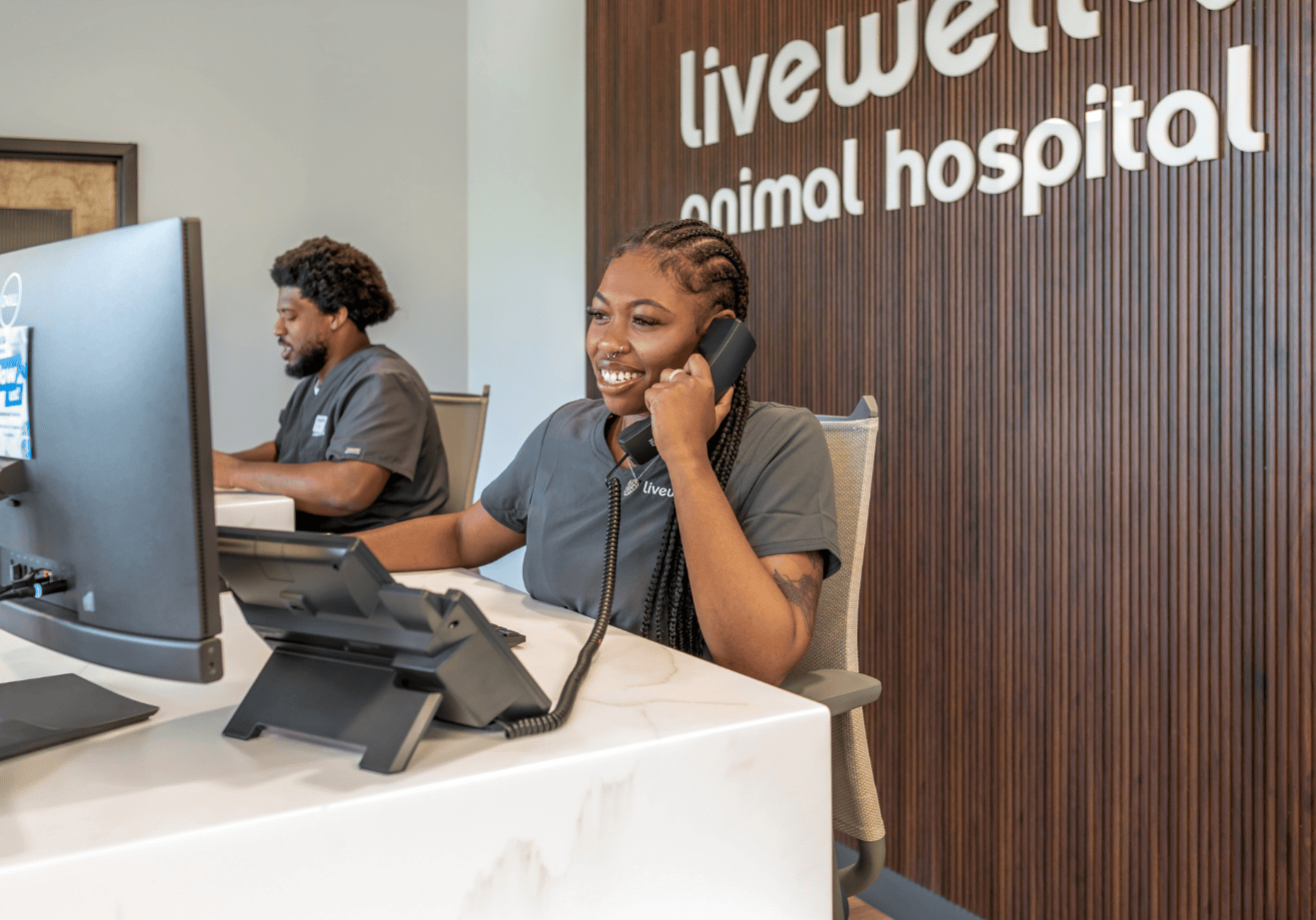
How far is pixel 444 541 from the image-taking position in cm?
157

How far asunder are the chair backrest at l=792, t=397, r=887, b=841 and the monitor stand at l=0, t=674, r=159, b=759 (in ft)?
2.73

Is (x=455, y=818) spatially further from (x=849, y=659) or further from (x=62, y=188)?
(x=62, y=188)

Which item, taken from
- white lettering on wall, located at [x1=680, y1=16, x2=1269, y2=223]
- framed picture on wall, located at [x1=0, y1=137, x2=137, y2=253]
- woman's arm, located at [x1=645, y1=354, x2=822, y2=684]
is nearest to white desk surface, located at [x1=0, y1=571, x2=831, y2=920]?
woman's arm, located at [x1=645, y1=354, x2=822, y2=684]

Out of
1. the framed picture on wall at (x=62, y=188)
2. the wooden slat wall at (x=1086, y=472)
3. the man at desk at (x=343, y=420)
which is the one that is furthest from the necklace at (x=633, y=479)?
the framed picture on wall at (x=62, y=188)

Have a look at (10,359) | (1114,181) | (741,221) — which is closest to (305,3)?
(741,221)

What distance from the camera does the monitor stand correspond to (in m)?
0.78

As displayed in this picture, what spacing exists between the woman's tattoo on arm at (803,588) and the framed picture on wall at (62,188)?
3839 millimetres

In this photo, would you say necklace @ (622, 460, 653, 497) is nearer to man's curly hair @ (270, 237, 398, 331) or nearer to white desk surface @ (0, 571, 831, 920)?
white desk surface @ (0, 571, 831, 920)

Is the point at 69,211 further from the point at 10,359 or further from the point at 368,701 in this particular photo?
the point at 368,701

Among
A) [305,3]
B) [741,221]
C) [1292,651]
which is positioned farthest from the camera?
[305,3]

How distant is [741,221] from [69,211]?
310cm

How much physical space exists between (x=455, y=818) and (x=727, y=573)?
53 centimetres

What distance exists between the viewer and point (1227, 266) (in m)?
1.65

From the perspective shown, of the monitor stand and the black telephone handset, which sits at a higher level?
the black telephone handset
